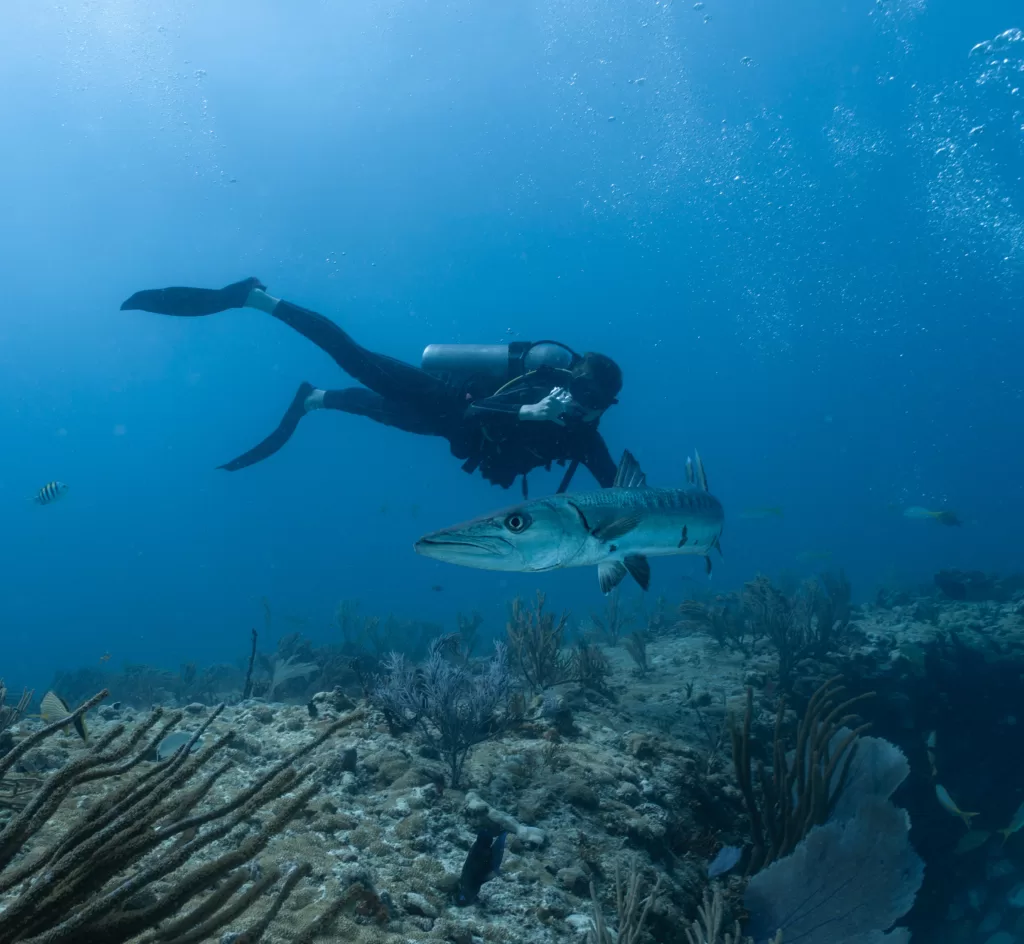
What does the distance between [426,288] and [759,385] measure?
7965cm

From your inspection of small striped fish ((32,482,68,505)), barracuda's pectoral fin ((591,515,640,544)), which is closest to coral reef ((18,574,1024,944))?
barracuda's pectoral fin ((591,515,640,544))

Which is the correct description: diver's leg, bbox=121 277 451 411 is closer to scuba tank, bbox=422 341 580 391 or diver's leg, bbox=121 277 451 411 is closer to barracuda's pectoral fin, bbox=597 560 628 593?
scuba tank, bbox=422 341 580 391

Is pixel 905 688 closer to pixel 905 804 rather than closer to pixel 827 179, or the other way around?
pixel 905 804

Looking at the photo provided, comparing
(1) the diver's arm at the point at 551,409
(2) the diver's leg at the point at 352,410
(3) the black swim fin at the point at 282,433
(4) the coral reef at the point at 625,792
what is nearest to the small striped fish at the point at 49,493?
(3) the black swim fin at the point at 282,433

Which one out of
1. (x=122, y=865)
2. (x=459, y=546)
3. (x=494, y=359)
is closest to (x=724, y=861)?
(x=459, y=546)

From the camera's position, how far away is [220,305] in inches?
430

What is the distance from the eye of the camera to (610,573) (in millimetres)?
4090

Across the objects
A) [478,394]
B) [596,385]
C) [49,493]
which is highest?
[478,394]

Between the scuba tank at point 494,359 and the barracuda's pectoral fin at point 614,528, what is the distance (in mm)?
5290

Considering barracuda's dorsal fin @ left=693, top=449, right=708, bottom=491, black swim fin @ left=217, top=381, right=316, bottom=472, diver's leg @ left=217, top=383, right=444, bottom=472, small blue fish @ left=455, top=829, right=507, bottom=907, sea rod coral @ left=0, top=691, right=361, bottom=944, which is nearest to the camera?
sea rod coral @ left=0, top=691, right=361, bottom=944

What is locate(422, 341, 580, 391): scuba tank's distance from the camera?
29.5 ft

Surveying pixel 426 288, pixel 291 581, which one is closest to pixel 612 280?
pixel 426 288

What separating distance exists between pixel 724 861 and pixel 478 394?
7040 millimetres

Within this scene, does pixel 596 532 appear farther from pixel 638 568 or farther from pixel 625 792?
pixel 625 792
